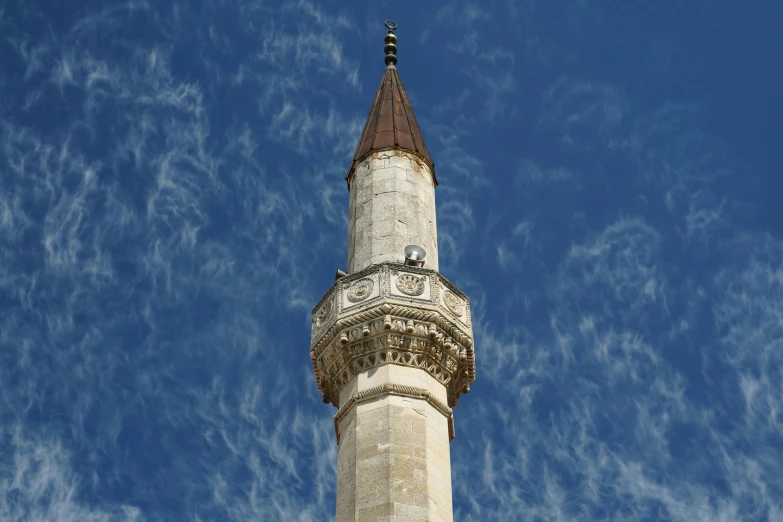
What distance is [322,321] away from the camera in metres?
16.1

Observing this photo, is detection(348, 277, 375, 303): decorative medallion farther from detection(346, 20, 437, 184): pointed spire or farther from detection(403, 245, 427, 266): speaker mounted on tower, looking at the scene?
detection(346, 20, 437, 184): pointed spire

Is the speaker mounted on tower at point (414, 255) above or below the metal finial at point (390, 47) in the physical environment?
below

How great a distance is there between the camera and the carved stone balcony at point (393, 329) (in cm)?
1528

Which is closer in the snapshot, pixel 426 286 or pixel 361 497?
pixel 361 497

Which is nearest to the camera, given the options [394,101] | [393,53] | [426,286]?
[426,286]

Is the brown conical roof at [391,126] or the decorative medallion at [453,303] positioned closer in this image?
the decorative medallion at [453,303]

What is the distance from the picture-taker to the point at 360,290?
15.8 m

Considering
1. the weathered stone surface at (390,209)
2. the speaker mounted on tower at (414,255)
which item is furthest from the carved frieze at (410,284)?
the weathered stone surface at (390,209)

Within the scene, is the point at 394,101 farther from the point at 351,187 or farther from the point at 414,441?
the point at 414,441

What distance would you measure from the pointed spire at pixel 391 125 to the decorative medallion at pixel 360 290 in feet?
10.5

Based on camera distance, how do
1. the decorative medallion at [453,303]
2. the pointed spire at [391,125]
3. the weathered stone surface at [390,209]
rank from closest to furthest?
the decorative medallion at [453,303], the weathered stone surface at [390,209], the pointed spire at [391,125]

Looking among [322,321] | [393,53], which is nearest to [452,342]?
[322,321]

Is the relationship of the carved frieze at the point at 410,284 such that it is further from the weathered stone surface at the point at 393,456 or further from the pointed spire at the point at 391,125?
the pointed spire at the point at 391,125

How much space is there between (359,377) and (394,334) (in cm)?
69
